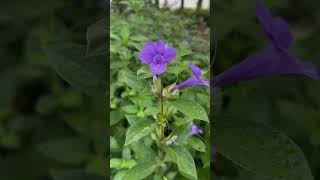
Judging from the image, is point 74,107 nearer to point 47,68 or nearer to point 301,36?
point 47,68

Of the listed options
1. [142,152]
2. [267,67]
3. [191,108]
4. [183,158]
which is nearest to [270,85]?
[267,67]

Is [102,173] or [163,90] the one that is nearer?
[102,173]

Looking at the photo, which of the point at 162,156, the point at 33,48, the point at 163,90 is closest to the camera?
the point at 33,48

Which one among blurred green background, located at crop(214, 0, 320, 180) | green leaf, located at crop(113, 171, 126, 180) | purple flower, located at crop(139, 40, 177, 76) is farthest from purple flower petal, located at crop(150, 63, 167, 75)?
green leaf, located at crop(113, 171, 126, 180)

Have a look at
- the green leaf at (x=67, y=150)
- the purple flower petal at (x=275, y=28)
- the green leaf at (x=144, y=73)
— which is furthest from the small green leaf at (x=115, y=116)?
the purple flower petal at (x=275, y=28)

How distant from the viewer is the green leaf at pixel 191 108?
657mm

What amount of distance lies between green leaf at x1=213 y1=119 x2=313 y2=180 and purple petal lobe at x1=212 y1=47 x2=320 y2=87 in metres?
0.06

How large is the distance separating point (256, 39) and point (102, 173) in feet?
0.92

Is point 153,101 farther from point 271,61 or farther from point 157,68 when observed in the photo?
point 271,61

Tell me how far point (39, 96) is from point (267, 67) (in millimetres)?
303

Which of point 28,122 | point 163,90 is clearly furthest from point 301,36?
point 28,122

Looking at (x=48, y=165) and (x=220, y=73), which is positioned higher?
(x=220, y=73)

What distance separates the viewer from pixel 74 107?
507 millimetres

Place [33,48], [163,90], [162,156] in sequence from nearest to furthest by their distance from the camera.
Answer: [33,48], [163,90], [162,156]
